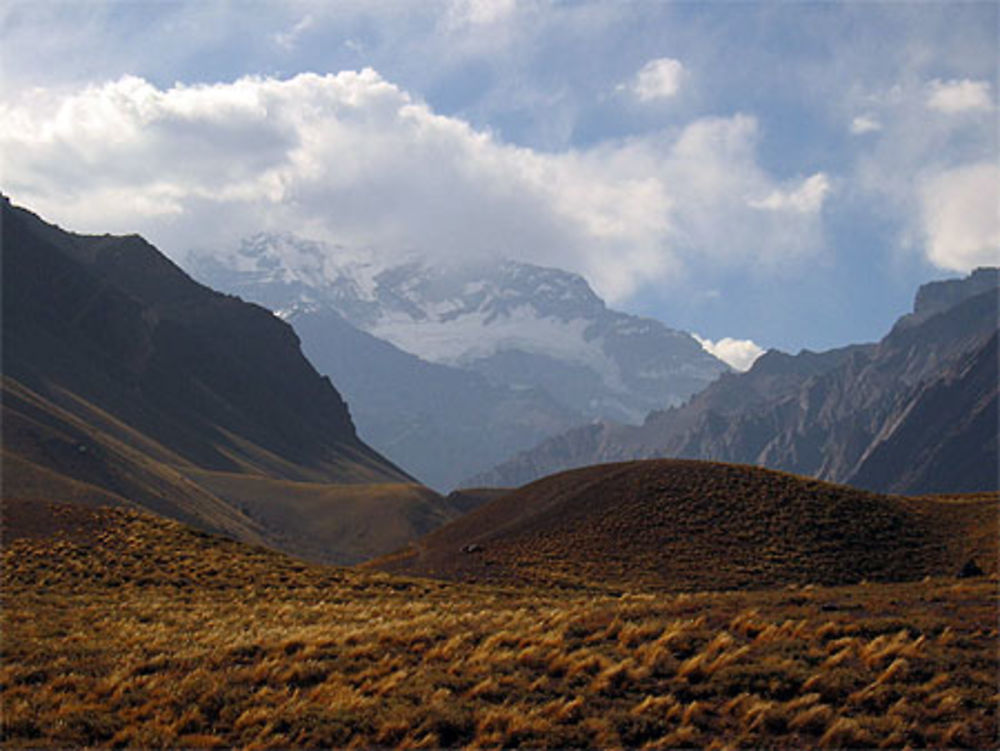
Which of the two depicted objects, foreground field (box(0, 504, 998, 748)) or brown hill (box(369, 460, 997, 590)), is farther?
brown hill (box(369, 460, 997, 590))

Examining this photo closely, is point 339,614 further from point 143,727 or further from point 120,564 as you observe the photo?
point 120,564

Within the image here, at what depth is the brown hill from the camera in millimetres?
53406

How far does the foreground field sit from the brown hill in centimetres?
2255

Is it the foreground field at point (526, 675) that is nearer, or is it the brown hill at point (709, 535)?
the foreground field at point (526, 675)

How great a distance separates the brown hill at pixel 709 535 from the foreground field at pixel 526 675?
2255cm

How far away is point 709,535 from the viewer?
196 ft

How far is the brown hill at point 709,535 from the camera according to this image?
53.4m

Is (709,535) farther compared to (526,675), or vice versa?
(709,535)

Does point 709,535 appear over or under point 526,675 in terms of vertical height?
over

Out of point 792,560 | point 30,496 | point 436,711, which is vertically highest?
point 792,560

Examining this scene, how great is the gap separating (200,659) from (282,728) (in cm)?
504

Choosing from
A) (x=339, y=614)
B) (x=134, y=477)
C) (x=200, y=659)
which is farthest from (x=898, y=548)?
(x=134, y=477)

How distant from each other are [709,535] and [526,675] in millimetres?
41023

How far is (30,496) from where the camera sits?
340 feet
